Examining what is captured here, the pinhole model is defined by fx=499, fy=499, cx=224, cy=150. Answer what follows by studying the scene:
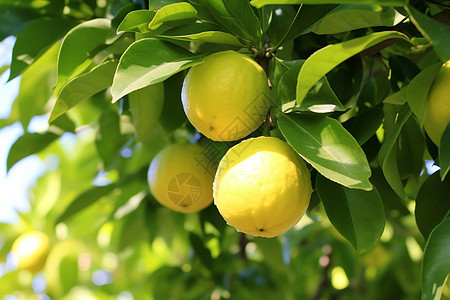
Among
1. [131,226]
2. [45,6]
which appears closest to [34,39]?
[45,6]

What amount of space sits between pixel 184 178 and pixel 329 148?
0.41m

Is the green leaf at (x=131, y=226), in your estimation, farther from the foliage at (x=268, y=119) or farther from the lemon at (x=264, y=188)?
the lemon at (x=264, y=188)

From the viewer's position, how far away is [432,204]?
82cm

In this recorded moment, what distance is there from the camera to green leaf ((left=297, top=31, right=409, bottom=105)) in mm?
595

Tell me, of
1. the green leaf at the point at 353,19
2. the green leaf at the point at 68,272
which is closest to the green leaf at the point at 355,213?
the green leaf at the point at 353,19

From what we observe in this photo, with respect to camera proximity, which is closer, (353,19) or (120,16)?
(353,19)

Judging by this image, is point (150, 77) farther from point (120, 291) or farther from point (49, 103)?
point (120, 291)

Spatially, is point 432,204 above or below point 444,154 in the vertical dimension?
below

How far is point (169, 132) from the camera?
1034 millimetres

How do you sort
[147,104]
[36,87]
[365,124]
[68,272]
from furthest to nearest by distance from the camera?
1. [68,272]
2. [36,87]
3. [147,104]
4. [365,124]

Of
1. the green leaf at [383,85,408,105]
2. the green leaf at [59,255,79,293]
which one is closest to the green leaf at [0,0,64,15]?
the green leaf at [383,85,408,105]

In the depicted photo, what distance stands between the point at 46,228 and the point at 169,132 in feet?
3.99

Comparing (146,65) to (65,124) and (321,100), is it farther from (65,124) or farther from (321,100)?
(65,124)

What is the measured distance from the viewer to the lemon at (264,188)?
671 millimetres
